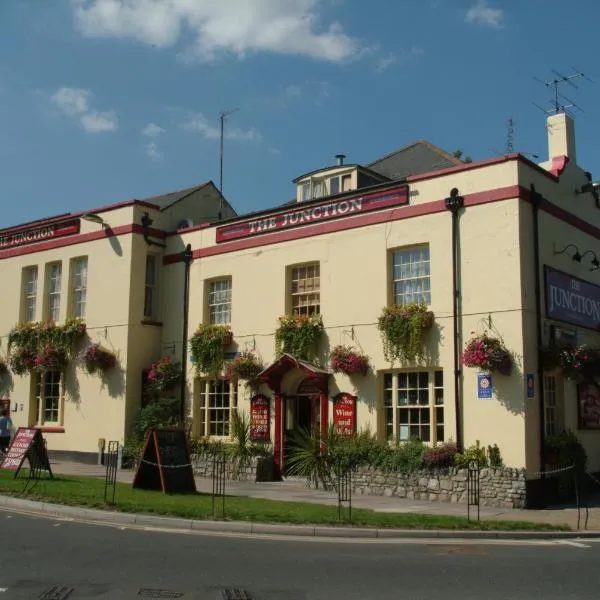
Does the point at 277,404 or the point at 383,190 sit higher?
the point at 383,190

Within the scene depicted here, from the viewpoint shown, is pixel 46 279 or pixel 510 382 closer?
pixel 510 382

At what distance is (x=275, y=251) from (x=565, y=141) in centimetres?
822

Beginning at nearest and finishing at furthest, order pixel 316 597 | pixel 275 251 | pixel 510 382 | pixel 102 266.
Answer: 1. pixel 316 597
2. pixel 510 382
3. pixel 275 251
4. pixel 102 266

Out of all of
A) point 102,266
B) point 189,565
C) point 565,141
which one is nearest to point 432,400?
point 565,141

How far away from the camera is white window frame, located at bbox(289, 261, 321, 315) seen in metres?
20.5

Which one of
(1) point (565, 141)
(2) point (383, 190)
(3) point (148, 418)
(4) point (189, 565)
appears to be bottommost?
(4) point (189, 565)

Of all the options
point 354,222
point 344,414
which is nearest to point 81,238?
point 354,222

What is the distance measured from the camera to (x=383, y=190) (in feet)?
63.2

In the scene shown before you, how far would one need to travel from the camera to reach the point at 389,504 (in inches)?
623

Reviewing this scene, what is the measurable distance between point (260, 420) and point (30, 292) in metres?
10.9

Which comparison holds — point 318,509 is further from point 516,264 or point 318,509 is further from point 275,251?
point 275,251

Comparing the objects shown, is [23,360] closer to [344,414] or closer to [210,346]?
[210,346]

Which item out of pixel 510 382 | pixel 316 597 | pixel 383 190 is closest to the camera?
pixel 316 597

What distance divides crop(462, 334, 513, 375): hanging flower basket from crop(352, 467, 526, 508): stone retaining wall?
85.5 inches
